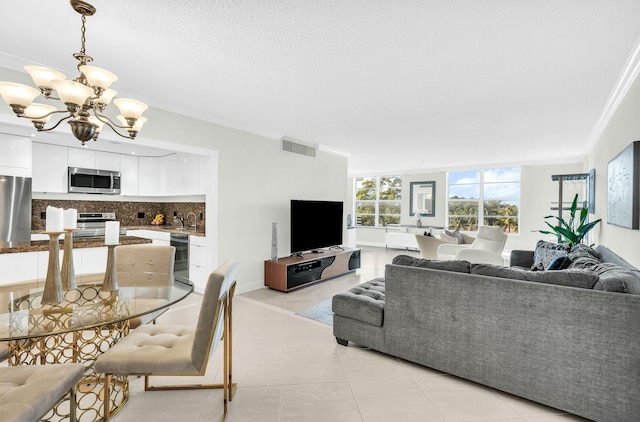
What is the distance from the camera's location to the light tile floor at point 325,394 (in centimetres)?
196

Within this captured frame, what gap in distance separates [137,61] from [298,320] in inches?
115

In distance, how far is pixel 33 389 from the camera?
134cm

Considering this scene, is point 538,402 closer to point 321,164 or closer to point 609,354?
point 609,354

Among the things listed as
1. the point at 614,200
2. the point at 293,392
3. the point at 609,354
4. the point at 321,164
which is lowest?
the point at 293,392

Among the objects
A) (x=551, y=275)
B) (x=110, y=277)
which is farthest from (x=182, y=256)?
(x=551, y=275)

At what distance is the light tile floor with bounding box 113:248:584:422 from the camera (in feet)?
6.42

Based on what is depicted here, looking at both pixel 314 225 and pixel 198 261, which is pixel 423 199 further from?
pixel 198 261

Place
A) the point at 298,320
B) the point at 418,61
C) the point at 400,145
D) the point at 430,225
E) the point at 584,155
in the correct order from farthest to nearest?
the point at 430,225, the point at 584,155, the point at 400,145, the point at 298,320, the point at 418,61

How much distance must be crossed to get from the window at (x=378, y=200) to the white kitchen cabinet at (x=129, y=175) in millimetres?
6872

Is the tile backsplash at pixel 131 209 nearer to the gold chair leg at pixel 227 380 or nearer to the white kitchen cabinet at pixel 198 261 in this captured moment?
the white kitchen cabinet at pixel 198 261

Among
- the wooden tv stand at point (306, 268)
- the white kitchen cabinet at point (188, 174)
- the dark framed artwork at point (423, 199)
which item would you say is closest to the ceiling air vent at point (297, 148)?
the white kitchen cabinet at point (188, 174)

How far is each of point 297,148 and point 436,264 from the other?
145 inches

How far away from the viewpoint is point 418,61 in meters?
2.63

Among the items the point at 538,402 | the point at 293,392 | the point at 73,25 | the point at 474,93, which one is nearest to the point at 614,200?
the point at 474,93
